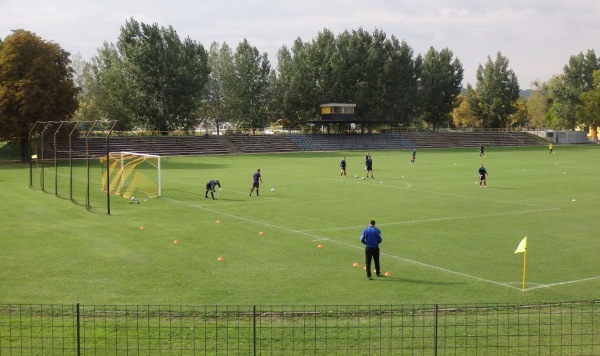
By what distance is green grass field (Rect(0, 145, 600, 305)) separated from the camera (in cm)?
1716

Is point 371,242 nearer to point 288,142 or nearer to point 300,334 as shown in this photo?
point 300,334

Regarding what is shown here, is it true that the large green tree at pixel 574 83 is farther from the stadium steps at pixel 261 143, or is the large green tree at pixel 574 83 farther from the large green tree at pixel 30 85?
A: the large green tree at pixel 30 85

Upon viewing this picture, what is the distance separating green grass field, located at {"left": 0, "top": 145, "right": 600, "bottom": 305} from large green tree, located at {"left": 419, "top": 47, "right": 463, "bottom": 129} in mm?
80461

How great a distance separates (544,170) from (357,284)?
44.3 metres

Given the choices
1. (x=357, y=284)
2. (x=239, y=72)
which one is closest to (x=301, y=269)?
(x=357, y=284)

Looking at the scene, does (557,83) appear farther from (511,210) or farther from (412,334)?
(412,334)

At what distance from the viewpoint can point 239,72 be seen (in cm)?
10681

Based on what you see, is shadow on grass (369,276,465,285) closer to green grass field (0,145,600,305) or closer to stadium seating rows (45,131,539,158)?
green grass field (0,145,600,305)

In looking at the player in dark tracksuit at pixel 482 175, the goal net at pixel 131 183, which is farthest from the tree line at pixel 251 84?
the player in dark tracksuit at pixel 482 175

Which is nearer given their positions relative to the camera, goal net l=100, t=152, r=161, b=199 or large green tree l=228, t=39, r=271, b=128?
goal net l=100, t=152, r=161, b=199

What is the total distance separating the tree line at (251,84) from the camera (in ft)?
218

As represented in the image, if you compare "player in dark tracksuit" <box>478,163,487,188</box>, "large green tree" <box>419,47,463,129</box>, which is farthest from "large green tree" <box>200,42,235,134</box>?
"player in dark tracksuit" <box>478,163,487,188</box>

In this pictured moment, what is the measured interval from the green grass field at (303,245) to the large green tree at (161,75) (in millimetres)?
50427

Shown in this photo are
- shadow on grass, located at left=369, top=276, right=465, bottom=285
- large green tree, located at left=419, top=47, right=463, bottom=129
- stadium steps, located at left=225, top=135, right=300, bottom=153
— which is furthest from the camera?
large green tree, located at left=419, top=47, right=463, bottom=129
